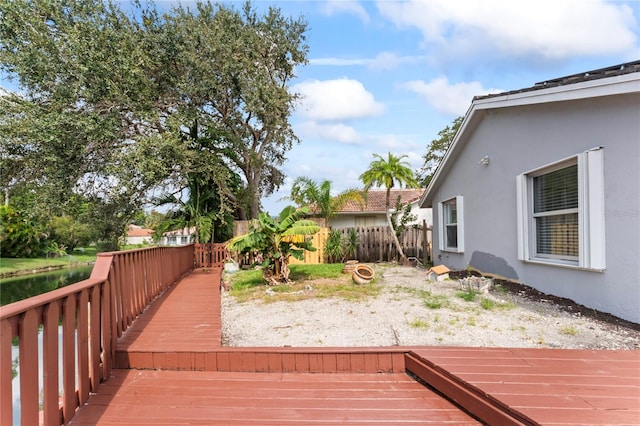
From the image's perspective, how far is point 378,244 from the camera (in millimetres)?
13672

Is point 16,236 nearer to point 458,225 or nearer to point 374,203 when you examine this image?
point 374,203

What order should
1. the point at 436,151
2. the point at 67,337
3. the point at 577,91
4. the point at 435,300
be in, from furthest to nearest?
1. the point at 436,151
2. the point at 435,300
3. the point at 577,91
4. the point at 67,337

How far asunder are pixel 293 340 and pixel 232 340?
67cm

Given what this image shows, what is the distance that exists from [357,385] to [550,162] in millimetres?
4558

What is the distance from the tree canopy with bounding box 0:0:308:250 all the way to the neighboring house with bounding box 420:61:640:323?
360 inches

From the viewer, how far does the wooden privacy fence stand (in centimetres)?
1330

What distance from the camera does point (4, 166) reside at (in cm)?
1169

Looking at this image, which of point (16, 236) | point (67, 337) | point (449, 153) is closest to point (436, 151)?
point (449, 153)

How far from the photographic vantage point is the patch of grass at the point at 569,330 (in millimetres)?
3799

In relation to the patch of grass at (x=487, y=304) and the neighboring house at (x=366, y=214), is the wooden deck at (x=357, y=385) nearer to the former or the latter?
the patch of grass at (x=487, y=304)

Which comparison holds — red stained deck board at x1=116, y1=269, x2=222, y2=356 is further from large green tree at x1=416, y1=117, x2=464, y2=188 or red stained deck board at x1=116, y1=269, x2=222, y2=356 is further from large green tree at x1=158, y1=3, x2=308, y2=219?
large green tree at x1=416, y1=117, x2=464, y2=188

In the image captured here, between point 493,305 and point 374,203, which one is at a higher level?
point 374,203

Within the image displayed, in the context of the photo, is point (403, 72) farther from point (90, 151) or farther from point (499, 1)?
point (90, 151)

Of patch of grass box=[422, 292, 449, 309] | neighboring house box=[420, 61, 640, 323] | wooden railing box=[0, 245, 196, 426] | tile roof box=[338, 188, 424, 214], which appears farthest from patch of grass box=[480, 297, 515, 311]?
tile roof box=[338, 188, 424, 214]
